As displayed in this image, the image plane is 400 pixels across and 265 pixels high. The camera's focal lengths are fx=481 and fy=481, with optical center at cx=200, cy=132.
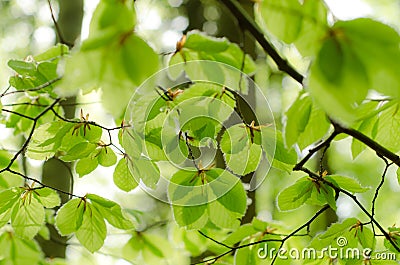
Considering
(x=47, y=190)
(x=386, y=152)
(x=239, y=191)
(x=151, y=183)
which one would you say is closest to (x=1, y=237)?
(x=47, y=190)

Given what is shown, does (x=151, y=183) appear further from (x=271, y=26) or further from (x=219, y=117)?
(x=271, y=26)

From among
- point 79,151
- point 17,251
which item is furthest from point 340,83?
point 17,251

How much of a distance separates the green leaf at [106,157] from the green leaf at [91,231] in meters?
0.07

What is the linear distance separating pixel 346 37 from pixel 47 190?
559 millimetres

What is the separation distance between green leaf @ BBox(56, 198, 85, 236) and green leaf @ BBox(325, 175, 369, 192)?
0.36 metres

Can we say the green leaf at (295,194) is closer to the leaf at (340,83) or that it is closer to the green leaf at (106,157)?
the green leaf at (106,157)

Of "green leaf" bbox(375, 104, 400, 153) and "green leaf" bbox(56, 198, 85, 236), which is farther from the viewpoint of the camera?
"green leaf" bbox(56, 198, 85, 236)

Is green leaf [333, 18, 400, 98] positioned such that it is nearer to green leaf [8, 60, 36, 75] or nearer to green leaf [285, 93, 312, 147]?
green leaf [285, 93, 312, 147]

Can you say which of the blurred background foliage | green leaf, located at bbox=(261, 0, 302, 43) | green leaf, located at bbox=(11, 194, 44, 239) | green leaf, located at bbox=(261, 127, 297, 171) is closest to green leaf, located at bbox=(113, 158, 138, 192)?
green leaf, located at bbox=(11, 194, 44, 239)

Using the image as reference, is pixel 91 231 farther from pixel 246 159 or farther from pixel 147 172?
pixel 246 159

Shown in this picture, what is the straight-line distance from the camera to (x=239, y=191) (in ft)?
2.06

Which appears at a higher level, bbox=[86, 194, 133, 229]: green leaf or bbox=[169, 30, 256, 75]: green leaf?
bbox=[169, 30, 256, 75]: green leaf

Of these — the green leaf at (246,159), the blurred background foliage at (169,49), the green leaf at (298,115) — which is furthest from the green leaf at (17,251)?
the blurred background foliage at (169,49)

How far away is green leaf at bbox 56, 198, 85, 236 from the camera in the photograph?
0.69 meters
